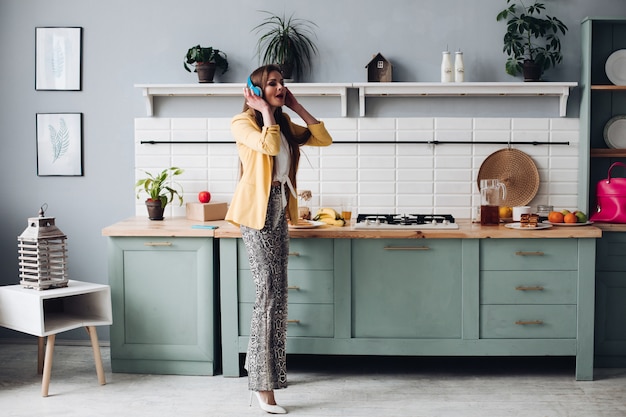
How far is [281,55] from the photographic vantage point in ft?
14.3

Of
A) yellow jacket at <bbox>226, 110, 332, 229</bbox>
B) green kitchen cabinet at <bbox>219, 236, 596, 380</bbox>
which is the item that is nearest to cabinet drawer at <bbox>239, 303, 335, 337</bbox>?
green kitchen cabinet at <bbox>219, 236, 596, 380</bbox>

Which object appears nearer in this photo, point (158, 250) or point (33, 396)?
point (33, 396)

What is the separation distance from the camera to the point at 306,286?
3.94 meters

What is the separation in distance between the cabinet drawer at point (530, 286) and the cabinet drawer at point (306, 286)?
2.74 feet

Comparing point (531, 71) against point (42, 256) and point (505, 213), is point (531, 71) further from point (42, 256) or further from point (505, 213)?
point (42, 256)

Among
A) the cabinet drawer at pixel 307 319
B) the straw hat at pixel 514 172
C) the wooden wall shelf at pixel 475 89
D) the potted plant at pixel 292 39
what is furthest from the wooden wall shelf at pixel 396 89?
the cabinet drawer at pixel 307 319

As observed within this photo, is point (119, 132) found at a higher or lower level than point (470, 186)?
higher

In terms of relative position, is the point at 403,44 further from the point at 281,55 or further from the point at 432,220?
the point at 432,220

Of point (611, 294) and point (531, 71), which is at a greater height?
point (531, 71)

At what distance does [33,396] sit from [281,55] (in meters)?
2.35

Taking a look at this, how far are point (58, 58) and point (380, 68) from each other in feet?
6.69

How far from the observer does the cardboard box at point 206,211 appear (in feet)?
13.9

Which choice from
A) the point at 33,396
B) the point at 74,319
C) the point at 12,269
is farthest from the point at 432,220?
the point at 12,269

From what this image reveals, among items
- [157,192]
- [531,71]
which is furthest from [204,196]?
[531,71]
